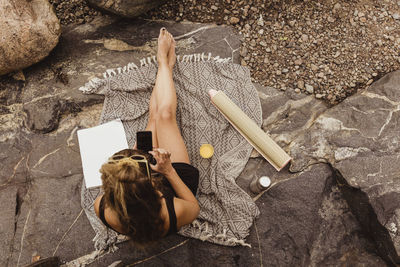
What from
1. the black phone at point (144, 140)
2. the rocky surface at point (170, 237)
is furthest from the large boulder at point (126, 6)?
the black phone at point (144, 140)

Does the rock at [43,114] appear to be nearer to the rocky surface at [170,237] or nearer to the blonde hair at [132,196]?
the rocky surface at [170,237]

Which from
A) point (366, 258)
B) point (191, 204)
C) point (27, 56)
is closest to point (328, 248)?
point (366, 258)

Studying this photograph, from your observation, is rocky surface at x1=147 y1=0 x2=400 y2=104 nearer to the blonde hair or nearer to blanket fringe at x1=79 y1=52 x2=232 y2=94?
blanket fringe at x1=79 y1=52 x2=232 y2=94

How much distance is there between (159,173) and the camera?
2.23 m

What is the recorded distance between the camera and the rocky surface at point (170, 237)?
2480 mm

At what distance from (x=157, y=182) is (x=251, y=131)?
115cm

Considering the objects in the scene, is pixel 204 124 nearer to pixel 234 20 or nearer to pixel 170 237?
pixel 170 237

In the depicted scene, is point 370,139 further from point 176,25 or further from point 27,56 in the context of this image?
point 27,56

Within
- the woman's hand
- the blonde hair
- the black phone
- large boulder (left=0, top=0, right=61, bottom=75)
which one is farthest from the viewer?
large boulder (left=0, top=0, right=61, bottom=75)

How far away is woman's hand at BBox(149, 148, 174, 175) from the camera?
208 cm

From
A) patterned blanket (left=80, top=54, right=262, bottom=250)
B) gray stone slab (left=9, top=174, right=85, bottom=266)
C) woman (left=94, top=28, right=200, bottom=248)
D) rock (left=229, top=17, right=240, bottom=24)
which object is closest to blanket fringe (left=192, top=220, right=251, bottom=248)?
patterned blanket (left=80, top=54, right=262, bottom=250)

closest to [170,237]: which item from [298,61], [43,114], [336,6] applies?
[43,114]

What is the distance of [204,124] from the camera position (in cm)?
289

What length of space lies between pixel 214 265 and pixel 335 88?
226cm
